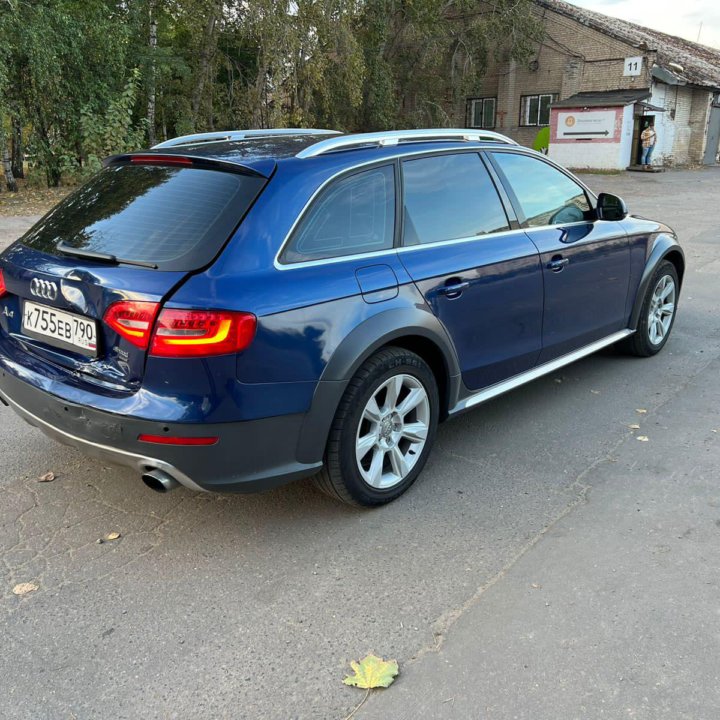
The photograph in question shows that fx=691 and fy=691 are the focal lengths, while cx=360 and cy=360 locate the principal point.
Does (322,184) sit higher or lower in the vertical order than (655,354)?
higher

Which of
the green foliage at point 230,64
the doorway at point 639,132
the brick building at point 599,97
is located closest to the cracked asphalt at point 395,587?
the green foliage at point 230,64

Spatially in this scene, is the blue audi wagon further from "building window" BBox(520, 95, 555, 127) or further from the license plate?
"building window" BBox(520, 95, 555, 127)

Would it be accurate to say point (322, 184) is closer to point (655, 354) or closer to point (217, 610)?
point (217, 610)

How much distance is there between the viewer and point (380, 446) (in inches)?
131

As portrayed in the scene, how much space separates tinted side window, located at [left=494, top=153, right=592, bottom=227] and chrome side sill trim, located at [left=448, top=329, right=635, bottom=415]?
0.87m

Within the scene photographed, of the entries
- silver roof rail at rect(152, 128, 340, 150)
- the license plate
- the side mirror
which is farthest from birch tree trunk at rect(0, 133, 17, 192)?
the side mirror

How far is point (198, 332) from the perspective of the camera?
8.55ft

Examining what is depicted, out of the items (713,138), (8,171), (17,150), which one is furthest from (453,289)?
(713,138)

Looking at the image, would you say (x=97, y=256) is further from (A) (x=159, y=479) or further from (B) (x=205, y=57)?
(B) (x=205, y=57)

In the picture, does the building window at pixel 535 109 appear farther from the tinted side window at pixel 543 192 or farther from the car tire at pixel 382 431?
the car tire at pixel 382 431

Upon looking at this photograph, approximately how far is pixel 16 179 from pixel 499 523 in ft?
60.6

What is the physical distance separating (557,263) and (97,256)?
2618mm

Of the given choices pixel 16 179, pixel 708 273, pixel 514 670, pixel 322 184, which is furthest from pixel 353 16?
pixel 514 670

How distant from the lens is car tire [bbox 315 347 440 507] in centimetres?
308
